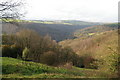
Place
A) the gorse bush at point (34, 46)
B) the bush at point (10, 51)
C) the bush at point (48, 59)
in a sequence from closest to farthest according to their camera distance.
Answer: the bush at point (10, 51)
the bush at point (48, 59)
the gorse bush at point (34, 46)

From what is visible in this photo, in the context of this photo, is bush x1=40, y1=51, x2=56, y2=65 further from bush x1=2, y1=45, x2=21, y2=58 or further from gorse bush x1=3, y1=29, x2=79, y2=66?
bush x1=2, y1=45, x2=21, y2=58

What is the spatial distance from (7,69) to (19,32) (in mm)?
36638

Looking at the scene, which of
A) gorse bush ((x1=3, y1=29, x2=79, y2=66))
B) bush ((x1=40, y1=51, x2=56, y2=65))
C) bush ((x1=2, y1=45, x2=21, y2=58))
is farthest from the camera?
gorse bush ((x1=3, y1=29, x2=79, y2=66))

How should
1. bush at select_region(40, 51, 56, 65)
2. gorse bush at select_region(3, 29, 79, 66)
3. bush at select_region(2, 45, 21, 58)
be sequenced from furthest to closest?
gorse bush at select_region(3, 29, 79, 66)
bush at select_region(40, 51, 56, 65)
bush at select_region(2, 45, 21, 58)

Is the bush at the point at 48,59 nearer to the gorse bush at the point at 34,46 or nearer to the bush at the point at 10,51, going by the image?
the gorse bush at the point at 34,46

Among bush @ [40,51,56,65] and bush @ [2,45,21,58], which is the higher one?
bush @ [2,45,21,58]

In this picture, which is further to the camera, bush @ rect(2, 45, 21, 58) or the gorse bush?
the gorse bush

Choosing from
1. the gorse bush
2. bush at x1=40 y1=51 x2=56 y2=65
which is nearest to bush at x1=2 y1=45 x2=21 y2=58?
the gorse bush

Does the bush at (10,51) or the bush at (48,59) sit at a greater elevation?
the bush at (10,51)

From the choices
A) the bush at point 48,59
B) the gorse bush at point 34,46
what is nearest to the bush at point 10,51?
the gorse bush at point 34,46

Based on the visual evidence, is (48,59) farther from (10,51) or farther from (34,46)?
(10,51)

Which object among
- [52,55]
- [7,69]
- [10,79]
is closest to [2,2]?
[10,79]

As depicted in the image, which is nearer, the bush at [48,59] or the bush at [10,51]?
the bush at [10,51]

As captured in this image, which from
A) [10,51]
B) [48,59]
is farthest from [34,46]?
[10,51]
